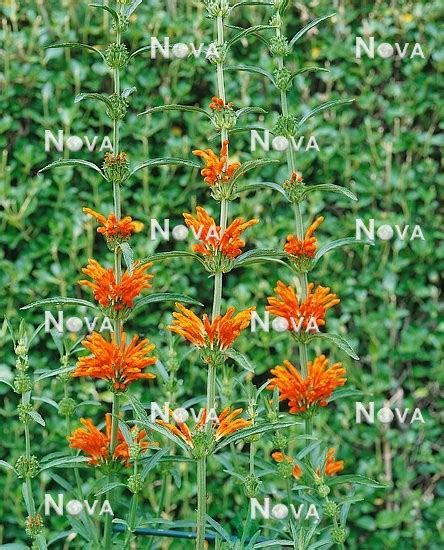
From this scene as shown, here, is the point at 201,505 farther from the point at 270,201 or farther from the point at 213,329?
the point at 270,201

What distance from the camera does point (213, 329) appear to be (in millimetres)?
1233

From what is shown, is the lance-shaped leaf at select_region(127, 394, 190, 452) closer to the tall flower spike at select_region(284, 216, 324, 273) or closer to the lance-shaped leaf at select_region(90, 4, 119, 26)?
the tall flower spike at select_region(284, 216, 324, 273)

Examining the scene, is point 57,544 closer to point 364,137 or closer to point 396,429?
point 396,429

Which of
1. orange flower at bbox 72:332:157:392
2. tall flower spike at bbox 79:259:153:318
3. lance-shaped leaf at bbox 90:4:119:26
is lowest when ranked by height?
orange flower at bbox 72:332:157:392

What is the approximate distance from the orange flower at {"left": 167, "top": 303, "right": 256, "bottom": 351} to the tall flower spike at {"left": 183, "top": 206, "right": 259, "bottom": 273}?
0.07 m

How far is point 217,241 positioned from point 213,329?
122 millimetres

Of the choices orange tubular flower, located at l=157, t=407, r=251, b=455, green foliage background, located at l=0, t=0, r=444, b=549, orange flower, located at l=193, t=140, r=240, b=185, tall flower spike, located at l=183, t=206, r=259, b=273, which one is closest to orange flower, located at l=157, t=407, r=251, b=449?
orange tubular flower, located at l=157, t=407, r=251, b=455

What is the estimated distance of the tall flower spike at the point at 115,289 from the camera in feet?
4.24

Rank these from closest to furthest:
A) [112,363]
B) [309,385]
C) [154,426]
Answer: [154,426]
[112,363]
[309,385]

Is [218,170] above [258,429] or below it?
above

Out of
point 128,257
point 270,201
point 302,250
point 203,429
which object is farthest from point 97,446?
point 270,201

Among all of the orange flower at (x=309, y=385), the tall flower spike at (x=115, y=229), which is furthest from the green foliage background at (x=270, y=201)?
the tall flower spike at (x=115, y=229)

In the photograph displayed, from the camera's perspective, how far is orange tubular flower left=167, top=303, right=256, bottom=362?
123cm

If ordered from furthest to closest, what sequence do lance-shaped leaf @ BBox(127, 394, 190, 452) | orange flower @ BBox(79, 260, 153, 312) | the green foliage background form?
1. the green foliage background
2. orange flower @ BBox(79, 260, 153, 312)
3. lance-shaped leaf @ BBox(127, 394, 190, 452)
